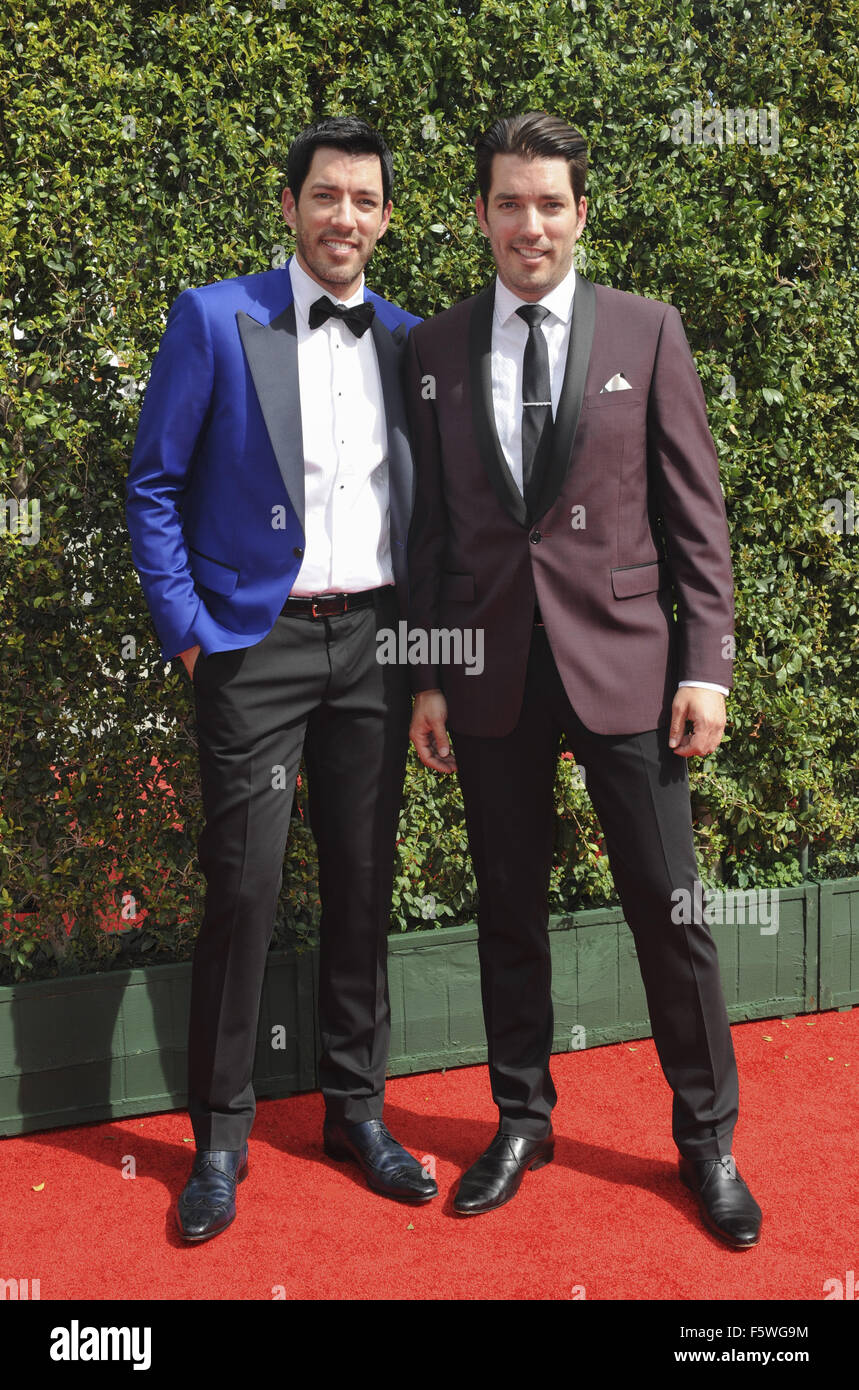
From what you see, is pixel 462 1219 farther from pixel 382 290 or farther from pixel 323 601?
pixel 382 290

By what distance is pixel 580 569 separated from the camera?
3.32 metres

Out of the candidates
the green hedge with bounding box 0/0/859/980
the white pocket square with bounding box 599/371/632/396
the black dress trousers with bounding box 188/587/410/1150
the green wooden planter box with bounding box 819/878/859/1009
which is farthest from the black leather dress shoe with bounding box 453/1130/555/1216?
the white pocket square with bounding box 599/371/632/396

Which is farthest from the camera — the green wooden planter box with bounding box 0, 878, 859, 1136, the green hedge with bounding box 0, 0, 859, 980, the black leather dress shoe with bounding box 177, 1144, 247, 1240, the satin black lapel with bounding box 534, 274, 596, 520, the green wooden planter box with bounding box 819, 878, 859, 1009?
the green wooden planter box with bounding box 819, 878, 859, 1009

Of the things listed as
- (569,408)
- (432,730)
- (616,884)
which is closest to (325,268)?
(569,408)

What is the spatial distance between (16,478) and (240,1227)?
2340mm

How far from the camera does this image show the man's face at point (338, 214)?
11.0ft

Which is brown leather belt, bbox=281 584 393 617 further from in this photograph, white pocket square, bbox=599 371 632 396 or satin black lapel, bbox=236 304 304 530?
white pocket square, bbox=599 371 632 396

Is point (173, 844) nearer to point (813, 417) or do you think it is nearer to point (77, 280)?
point (77, 280)

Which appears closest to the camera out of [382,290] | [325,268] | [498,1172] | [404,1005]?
[325,268]

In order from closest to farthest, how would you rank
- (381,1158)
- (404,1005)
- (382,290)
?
(381,1158) → (382,290) → (404,1005)

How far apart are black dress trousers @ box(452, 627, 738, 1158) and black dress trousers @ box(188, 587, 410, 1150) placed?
0.95 ft

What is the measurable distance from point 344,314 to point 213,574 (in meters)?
0.81

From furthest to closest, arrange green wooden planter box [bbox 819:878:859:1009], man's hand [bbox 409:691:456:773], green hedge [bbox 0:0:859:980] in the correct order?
green wooden planter box [bbox 819:878:859:1009] < green hedge [bbox 0:0:859:980] < man's hand [bbox 409:691:456:773]

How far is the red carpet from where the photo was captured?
3.16 meters
